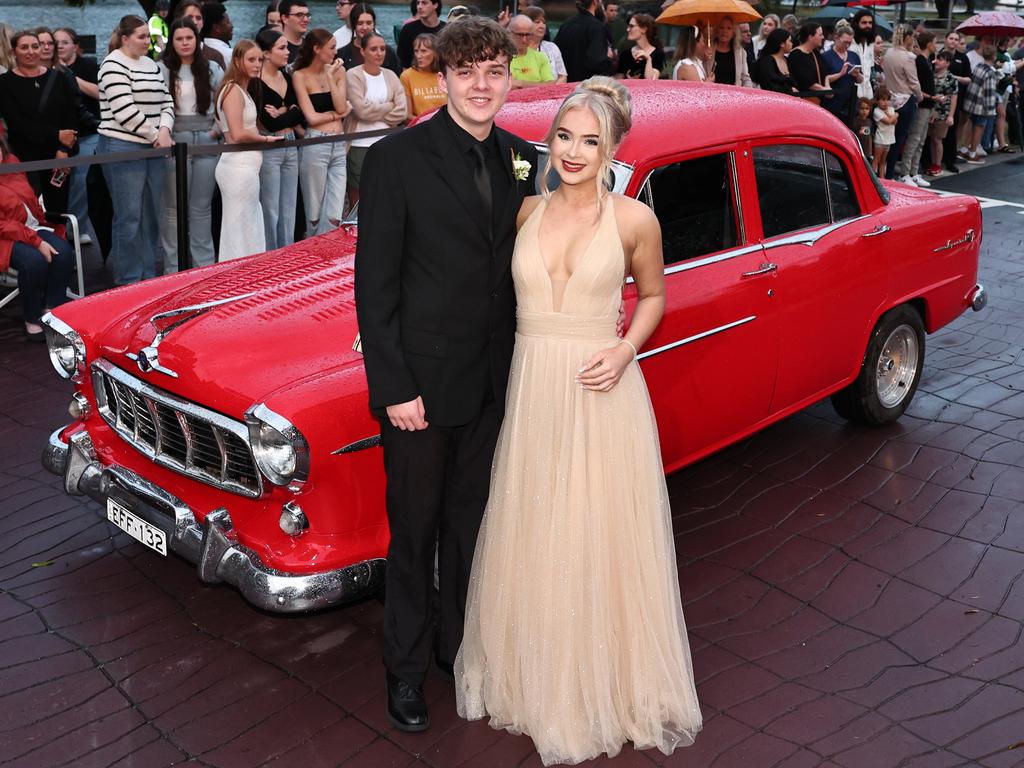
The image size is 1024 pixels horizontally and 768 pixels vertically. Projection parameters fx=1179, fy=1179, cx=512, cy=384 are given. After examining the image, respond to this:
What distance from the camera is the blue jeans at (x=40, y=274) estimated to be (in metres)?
7.36

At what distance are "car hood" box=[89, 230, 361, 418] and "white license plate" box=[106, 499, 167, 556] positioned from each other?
0.50 metres

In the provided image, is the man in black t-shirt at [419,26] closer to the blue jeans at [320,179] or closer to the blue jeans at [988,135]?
the blue jeans at [320,179]

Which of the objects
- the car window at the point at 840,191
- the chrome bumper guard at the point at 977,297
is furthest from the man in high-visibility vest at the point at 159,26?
the chrome bumper guard at the point at 977,297

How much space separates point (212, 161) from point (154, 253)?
76cm

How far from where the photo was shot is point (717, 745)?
3.75m

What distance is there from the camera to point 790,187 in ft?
17.9

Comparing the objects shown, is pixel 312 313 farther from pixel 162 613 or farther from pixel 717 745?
pixel 717 745

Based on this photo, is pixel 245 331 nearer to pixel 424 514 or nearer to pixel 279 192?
pixel 424 514

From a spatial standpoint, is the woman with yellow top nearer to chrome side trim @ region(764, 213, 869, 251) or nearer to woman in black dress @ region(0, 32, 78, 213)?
woman in black dress @ region(0, 32, 78, 213)

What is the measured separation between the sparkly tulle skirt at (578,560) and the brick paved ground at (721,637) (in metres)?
0.17

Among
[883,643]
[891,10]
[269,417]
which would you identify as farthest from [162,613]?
[891,10]

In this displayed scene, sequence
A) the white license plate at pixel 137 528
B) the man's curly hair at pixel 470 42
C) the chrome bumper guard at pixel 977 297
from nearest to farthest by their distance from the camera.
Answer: the man's curly hair at pixel 470 42 < the white license plate at pixel 137 528 < the chrome bumper guard at pixel 977 297

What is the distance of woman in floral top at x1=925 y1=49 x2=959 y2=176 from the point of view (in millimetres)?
15141

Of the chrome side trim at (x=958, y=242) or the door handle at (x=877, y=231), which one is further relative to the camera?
the chrome side trim at (x=958, y=242)
